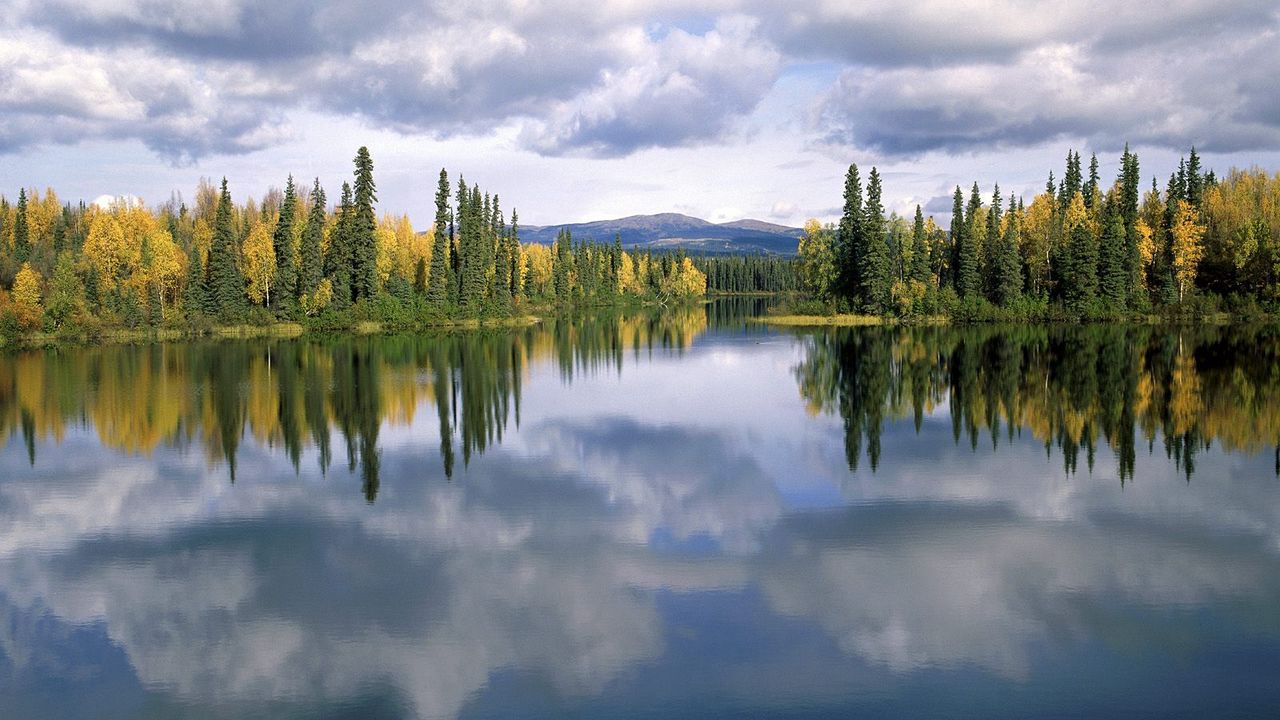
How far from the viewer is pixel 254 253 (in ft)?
284

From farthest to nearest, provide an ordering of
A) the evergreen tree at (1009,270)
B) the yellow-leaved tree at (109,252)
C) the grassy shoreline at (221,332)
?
the evergreen tree at (1009,270) → the yellow-leaved tree at (109,252) → the grassy shoreline at (221,332)

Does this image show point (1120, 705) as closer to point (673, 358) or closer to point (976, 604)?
point (976, 604)

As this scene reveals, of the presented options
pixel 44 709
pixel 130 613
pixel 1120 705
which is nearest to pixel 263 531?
pixel 130 613

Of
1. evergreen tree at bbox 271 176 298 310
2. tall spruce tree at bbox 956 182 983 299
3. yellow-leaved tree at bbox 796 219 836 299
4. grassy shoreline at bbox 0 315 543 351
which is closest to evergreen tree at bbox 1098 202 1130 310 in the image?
tall spruce tree at bbox 956 182 983 299

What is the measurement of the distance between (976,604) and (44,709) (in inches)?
510

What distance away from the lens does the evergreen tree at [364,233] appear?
84.9 meters

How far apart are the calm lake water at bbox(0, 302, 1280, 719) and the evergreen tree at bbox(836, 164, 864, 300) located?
58.2m

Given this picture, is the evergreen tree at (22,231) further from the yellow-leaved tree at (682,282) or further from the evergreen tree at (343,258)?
the yellow-leaved tree at (682,282)

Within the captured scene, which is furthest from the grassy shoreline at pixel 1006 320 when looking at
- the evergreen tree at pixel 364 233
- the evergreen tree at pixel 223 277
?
the evergreen tree at pixel 223 277

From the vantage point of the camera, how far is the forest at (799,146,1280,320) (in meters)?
83.3

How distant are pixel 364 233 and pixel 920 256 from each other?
56.4 m

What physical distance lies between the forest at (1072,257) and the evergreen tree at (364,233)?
1866 inches

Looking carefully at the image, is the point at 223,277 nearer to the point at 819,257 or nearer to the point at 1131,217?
the point at 819,257

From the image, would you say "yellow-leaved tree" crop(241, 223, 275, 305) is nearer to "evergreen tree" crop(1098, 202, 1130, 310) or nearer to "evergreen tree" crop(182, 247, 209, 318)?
"evergreen tree" crop(182, 247, 209, 318)
